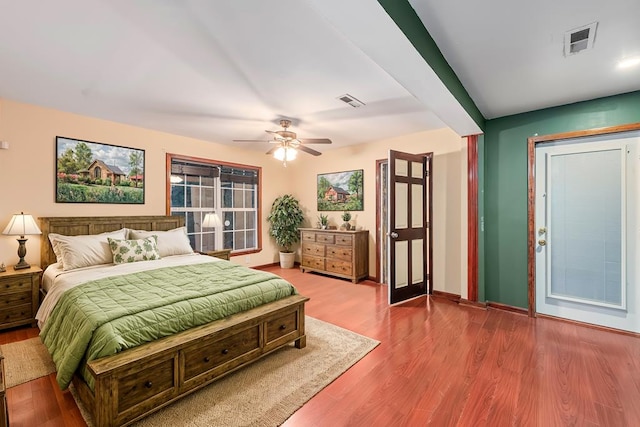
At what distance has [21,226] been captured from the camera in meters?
3.12

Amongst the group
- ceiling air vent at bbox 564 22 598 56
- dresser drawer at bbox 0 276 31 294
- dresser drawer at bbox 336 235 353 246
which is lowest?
dresser drawer at bbox 0 276 31 294

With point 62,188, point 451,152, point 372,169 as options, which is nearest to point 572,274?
point 451,152

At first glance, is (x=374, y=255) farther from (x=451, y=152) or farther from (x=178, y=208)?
(x=178, y=208)

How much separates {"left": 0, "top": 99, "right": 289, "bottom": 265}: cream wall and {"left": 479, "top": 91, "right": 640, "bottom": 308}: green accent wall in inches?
188

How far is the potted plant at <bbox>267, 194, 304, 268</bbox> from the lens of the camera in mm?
5879

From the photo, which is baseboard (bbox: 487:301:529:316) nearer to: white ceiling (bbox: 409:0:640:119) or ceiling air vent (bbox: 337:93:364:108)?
white ceiling (bbox: 409:0:640:119)

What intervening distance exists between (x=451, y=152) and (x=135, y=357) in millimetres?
4261

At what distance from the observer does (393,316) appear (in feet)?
11.4

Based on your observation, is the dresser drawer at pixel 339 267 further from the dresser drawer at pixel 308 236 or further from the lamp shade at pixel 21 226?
the lamp shade at pixel 21 226

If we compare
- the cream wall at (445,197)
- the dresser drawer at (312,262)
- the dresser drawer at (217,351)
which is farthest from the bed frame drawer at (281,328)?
the dresser drawer at (312,262)

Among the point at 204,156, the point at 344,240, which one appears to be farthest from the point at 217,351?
the point at 204,156

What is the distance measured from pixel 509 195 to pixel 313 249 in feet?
10.9

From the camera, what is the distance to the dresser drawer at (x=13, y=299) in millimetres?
2932

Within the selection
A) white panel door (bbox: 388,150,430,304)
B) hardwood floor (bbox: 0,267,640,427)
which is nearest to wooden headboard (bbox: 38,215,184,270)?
hardwood floor (bbox: 0,267,640,427)
